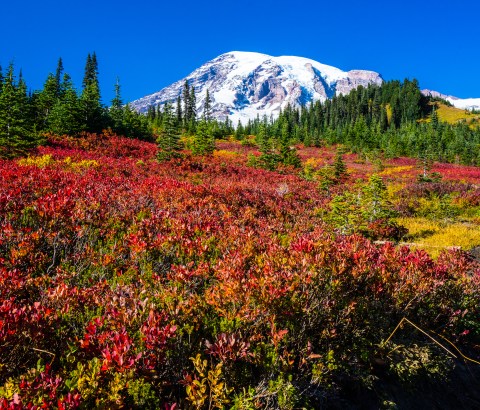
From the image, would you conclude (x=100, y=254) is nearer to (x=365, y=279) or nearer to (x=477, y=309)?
(x=365, y=279)

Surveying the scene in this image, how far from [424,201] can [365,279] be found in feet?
67.4

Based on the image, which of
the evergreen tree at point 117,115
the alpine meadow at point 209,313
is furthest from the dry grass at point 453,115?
the alpine meadow at point 209,313

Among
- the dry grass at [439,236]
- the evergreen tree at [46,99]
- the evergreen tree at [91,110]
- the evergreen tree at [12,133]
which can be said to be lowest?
the dry grass at [439,236]

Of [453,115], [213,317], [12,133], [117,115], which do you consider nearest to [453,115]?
[453,115]

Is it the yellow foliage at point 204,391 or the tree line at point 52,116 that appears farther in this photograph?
the tree line at point 52,116

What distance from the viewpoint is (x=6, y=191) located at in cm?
726

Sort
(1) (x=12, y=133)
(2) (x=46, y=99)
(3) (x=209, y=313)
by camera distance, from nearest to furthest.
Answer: (3) (x=209, y=313) → (1) (x=12, y=133) → (2) (x=46, y=99)

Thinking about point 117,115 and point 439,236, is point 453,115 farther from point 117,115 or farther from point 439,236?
point 439,236

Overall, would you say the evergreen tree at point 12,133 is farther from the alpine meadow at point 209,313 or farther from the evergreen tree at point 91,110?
the alpine meadow at point 209,313

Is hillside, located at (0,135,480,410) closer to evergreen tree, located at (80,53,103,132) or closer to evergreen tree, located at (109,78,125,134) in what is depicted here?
evergreen tree, located at (80,53,103,132)

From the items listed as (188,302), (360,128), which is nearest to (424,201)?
(188,302)

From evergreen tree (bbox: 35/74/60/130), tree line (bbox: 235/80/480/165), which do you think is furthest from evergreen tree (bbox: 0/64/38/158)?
tree line (bbox: 235/80/480/165)

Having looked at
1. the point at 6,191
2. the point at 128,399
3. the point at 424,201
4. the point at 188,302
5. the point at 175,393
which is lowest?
the point at 424,201

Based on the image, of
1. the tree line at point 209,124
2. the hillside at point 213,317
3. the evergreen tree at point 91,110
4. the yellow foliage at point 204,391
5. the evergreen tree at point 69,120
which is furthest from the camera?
the evergreen tree at point 91,110
